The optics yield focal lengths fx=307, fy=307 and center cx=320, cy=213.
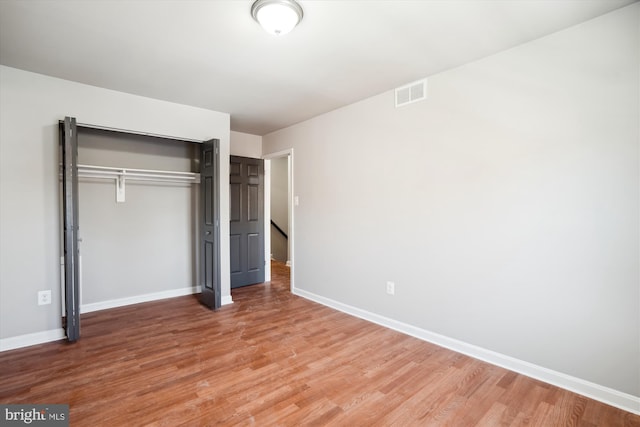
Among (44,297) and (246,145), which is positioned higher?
(246,145)

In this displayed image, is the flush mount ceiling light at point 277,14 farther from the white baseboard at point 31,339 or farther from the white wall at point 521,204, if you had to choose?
the white baseboard at point 31,339

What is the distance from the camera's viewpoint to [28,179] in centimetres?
282

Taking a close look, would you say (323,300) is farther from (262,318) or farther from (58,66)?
(58,66)

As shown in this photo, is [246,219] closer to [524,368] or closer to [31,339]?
[31,339]

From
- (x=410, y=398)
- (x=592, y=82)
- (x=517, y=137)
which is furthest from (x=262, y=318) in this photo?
(x=592, y=82)

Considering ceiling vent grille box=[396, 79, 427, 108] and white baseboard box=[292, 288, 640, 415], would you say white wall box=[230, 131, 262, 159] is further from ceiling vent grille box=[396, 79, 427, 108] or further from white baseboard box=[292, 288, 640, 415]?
white baseboard box=[292, 288, 640, 415]

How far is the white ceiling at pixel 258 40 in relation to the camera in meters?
1.90

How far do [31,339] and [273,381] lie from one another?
7.79 feet

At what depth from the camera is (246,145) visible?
5047 millimetres

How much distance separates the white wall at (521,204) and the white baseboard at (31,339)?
9.98ft

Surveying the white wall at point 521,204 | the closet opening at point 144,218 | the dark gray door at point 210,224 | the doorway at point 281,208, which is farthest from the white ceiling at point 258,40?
the doorway at point 281,208

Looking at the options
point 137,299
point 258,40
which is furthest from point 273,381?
point 137,299

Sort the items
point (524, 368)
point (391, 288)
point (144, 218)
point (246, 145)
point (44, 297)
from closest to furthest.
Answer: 1. point (524, 368)
2. point (44, 297)
3. point (391, 288)
4. point (144, 218)
5. point (246, 145)

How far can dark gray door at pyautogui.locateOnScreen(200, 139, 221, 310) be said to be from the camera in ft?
12.2
